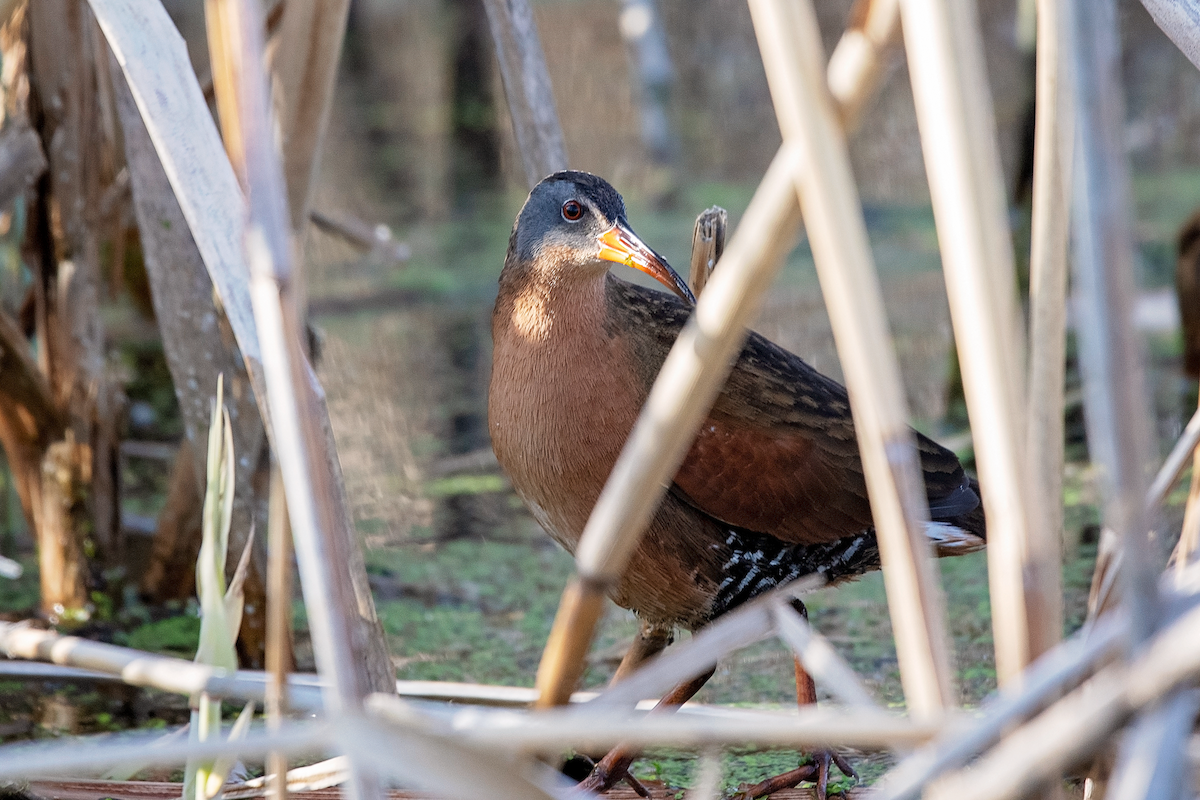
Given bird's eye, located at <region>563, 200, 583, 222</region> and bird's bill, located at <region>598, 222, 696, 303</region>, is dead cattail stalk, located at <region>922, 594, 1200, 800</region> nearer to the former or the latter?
bird's bill, located at <region>598, 222, 696, 303</region>

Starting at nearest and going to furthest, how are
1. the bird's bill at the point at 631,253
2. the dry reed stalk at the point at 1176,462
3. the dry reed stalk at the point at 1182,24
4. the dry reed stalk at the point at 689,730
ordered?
1. the dry reed stalk at the point at 689,730
2. the dry reed stalk at the point at 1176,462
3. the dry reed stalk at the point at 1182,24
4. the bird's bill at the point at 631,253

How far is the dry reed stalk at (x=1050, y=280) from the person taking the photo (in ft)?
4.14

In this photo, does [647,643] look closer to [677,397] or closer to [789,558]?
[789,558]

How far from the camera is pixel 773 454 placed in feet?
7.90

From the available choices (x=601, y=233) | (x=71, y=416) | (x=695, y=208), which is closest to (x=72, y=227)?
(x=71, y=416)

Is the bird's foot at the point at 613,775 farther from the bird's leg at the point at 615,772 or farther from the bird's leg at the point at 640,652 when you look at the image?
the bird's leg at the point at 640,652

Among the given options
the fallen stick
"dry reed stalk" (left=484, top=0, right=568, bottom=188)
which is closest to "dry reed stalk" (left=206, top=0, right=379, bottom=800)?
"dry reed stalk" (left=484, top=0, right=568, bottom=188)

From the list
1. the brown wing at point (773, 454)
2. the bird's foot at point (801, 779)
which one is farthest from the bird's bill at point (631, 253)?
the bird's foot at point (801, 779)

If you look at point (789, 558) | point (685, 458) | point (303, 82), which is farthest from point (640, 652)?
point (303, 82)

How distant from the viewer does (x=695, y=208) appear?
22.3 ft

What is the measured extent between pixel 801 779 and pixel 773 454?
60 centimetres

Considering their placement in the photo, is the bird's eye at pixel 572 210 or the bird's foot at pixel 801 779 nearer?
the bird's foot at pixel 801 779

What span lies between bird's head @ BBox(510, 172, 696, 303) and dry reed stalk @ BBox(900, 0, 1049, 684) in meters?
1.22

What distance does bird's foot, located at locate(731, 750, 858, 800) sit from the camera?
225cm
